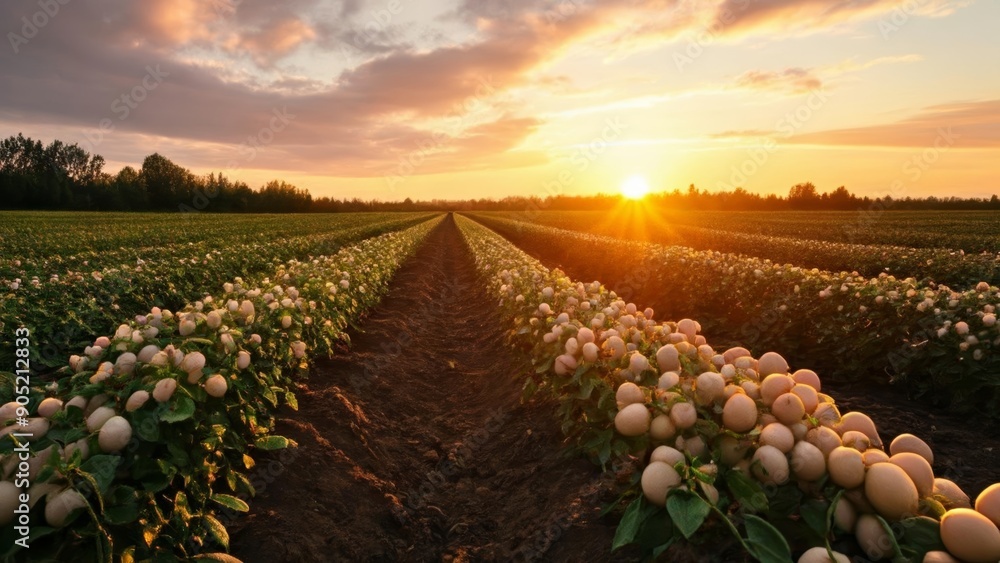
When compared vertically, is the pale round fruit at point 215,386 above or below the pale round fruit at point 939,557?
above

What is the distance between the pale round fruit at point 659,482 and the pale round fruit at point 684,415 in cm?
31

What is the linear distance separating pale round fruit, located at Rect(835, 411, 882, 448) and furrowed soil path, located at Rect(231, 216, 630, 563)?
3.85 ft

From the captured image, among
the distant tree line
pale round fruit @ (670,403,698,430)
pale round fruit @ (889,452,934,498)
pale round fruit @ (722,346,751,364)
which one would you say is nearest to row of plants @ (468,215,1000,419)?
pale round fruit @ (722,346,751,364)

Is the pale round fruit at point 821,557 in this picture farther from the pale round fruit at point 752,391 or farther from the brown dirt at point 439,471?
the pale round fruit at point 752,391

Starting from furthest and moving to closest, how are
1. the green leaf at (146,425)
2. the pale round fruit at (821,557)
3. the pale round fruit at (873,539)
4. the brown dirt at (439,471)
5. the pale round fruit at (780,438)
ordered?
1. the brown dirt at (439,471)
2. the green leaf at (146,425)
3. the pale round fruit at (780,438)
4. the pale round fruit at (873,539)
5. the pale round fruit at (821,557)

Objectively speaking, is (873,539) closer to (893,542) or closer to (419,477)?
(893,542)

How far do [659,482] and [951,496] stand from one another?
1101mm

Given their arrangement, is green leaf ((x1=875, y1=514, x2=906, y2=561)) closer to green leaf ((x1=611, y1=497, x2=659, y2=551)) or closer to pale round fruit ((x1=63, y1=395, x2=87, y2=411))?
green leaf ((x1=611, y1=497, x2=659, y2=551))

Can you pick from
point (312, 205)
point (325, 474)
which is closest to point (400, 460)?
point (325, 474)

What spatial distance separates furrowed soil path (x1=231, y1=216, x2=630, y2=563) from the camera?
313 cm

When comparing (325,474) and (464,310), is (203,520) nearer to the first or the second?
(325,474)

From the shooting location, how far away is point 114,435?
92.1 inches

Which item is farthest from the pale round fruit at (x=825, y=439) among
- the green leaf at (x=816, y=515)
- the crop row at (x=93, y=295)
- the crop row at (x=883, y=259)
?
the crop row at (x=93, y=295)

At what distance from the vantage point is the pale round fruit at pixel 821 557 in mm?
1698
